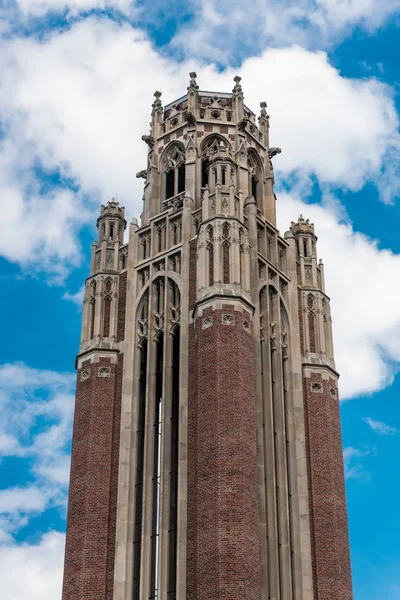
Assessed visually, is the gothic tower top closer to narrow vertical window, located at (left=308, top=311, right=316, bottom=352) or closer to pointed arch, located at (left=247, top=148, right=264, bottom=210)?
pointed arch, located at (left=247, top=148, right=264, bottom=210)

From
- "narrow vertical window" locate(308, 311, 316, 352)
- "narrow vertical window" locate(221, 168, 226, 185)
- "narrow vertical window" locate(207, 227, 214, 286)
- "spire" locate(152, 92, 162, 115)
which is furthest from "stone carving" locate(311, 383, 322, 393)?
"spire" locate(152, 92, 162, 115)

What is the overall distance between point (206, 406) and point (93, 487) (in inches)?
223

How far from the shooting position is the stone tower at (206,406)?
3550 centimetres

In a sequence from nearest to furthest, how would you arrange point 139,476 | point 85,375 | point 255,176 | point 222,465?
point 222,465
point 139,476
point 85,375
point 255,176

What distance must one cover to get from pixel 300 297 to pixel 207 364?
28.6 feet

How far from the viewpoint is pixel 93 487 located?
3878 centimetres

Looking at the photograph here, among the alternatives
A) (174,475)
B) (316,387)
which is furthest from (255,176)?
(174,475)

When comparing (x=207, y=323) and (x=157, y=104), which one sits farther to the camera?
(x=157, y=104)

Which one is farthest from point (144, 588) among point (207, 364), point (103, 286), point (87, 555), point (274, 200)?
point (274, 200)

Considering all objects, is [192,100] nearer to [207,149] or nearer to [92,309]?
[207,149]

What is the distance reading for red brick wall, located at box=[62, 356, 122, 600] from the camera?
121ft

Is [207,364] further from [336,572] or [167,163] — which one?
[167,163]

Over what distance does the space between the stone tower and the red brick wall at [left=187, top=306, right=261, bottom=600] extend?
52mm

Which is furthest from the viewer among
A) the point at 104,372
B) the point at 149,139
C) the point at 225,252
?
the point at 149,139
